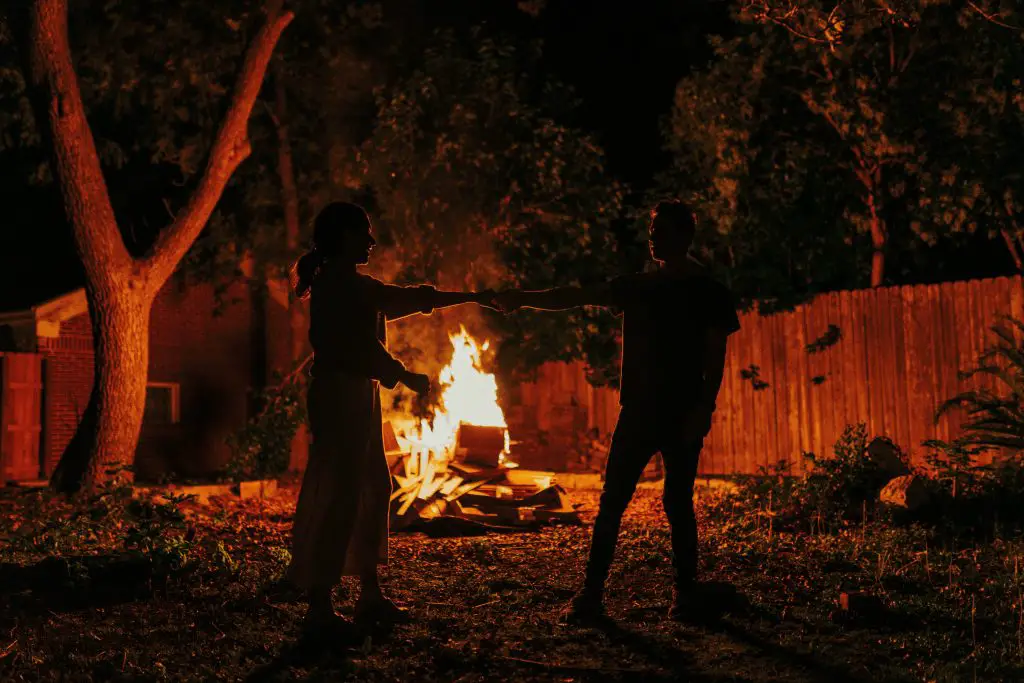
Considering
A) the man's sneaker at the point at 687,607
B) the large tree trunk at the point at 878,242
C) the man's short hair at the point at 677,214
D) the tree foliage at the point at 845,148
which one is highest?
the tree foliage at the point at 845,148

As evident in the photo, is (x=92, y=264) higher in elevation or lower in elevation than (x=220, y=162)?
lower

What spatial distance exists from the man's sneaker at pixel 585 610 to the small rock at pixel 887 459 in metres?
5.36

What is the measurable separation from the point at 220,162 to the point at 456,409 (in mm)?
4011

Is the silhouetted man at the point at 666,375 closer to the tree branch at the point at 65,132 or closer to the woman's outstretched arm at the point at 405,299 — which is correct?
the woman's outstretched arm at the point at 405,299

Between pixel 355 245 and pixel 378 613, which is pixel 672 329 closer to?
pixel 355 245

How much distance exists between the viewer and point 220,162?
12.0 m

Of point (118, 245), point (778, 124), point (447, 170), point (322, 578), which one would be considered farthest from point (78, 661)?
point (778, 124)

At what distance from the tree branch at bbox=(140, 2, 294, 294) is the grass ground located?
3.76m

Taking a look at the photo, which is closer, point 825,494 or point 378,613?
Result: point 378,613

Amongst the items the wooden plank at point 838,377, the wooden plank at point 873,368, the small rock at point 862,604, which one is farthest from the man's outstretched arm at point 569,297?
the wooden plank at point 838,377

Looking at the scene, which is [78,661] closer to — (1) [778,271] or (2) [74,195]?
(2) [74,195]

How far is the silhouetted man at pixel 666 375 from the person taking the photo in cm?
543

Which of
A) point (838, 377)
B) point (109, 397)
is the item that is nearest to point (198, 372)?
point (109, 397)

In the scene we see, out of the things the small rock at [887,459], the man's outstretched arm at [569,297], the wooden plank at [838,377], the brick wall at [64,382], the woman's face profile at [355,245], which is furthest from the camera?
the brick wall at [64,382]
